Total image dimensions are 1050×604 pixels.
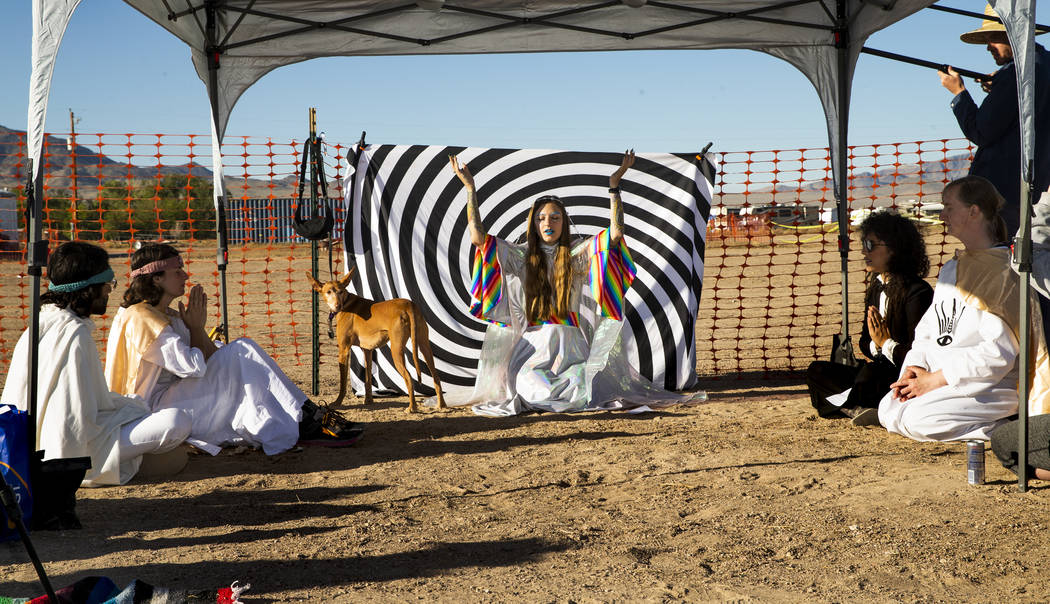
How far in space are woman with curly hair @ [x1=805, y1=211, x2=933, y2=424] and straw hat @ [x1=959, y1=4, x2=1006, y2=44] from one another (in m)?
1.61

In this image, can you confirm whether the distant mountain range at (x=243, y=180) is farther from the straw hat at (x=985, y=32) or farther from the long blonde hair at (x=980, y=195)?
the long blonde hair at (x=980, y=195)

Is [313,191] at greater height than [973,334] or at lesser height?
greater

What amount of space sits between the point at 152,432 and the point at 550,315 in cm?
325

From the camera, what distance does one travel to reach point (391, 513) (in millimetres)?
4160

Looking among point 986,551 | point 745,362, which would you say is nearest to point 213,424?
point 986,551

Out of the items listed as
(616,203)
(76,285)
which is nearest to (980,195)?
(616,203)

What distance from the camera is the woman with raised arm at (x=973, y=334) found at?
4594 mm

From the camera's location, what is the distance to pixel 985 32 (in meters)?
6.25

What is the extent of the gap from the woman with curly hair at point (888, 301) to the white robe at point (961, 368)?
2.03 feet

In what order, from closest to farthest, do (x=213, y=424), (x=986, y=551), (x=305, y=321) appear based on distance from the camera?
(x=986, y=551), (x=213, y=424), (x=305, y=321)

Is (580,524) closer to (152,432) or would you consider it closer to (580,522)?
(580,522)

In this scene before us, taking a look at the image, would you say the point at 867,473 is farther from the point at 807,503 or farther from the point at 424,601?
the point at 424,601

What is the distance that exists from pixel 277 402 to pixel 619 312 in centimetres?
283

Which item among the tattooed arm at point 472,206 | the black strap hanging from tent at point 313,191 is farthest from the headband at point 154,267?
the tattooed arm at point 472,206
